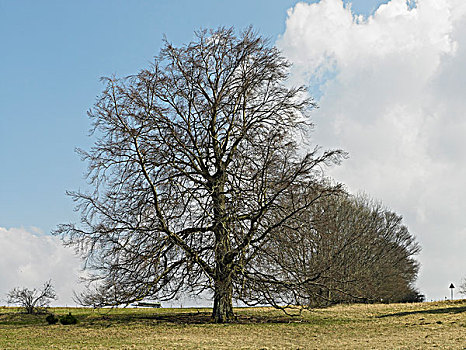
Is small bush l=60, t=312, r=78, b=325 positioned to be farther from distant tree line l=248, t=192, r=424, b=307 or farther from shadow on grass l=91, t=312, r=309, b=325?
distant tree line l=248, t=192, r=424, b=307

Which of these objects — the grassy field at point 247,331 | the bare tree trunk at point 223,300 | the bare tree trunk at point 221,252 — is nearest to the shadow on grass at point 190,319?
the grassy field at point 247,331

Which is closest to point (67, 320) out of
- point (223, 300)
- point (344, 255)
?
point (223, 300)

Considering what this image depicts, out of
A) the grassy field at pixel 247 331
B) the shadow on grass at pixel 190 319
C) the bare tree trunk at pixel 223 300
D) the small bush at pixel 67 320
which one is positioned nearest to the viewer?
the grassy field at pixel 247 331

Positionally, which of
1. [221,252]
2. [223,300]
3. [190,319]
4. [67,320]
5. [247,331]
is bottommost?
[247,331]

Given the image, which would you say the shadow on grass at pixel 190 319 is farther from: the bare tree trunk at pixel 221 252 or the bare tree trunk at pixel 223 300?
the bare tree trunk at pixel 221 252

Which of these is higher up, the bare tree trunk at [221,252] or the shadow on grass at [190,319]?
the bare tree trunk at [221,252]

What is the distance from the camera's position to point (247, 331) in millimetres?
16516

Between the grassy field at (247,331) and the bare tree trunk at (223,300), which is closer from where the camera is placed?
the grassy field at (247,331)

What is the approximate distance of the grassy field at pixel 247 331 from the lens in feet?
43.6

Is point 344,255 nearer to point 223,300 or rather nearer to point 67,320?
point 223,300

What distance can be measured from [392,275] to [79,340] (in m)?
28.2

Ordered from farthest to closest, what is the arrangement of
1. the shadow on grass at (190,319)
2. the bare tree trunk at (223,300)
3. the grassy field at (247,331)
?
the shadow on grass at (190,319) → the bare tree trunk at (223,300) → the grassy field at (247,331)

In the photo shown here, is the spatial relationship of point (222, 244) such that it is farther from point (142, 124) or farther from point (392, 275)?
point (392, 275)

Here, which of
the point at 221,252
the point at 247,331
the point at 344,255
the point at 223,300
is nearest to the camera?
the point at 247,331
